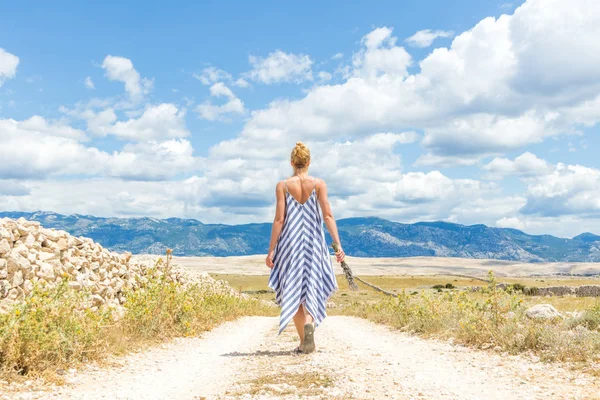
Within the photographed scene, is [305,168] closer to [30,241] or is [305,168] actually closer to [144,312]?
[144,312]

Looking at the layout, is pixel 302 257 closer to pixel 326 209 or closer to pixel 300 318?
pixel 326 209

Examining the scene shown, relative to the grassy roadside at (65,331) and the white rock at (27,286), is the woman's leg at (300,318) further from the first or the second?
the white rock at (27,286)

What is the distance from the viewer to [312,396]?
5.97 m

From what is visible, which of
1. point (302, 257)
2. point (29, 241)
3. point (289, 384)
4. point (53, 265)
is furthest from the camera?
point (29, 241)

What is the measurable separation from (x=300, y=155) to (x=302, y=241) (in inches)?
60.9

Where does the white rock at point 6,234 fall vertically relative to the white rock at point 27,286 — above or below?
above

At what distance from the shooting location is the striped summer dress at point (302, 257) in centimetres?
910

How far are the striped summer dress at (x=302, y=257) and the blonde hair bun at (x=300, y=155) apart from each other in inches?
17.3

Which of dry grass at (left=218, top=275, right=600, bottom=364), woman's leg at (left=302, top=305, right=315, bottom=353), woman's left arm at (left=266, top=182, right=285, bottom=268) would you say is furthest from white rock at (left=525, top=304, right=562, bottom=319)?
woman's left arm at (left=266, top=182, right=285, bottom=268)

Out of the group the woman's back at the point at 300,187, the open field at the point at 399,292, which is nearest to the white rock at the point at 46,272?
the woman's back at the point at 300,187

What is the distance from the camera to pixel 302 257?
920cm

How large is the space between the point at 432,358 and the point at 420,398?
3800 mm

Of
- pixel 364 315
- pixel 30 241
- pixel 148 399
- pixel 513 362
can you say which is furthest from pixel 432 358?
pixel 364 315

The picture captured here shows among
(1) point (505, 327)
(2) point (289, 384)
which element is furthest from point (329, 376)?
(1) point (505, 327)
